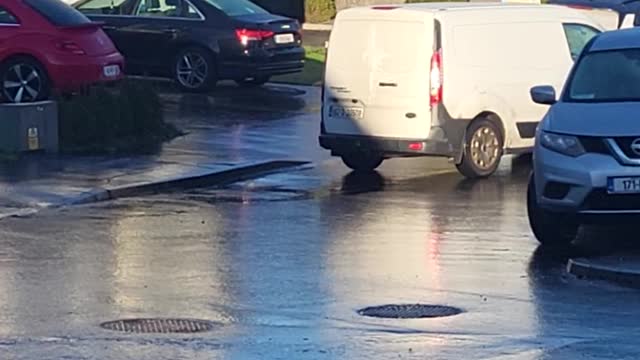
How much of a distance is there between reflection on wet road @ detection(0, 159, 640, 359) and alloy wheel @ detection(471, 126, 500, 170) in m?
1.14

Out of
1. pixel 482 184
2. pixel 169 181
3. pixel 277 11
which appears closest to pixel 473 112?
pixel 482 184

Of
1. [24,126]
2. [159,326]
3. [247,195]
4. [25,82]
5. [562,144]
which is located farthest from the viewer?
[25,82]

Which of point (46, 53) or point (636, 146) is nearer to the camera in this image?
point (636, 146)

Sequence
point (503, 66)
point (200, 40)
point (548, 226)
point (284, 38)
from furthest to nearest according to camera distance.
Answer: point (284, 38) < point (200, 40) < point (503, 66) < point (548, 226)

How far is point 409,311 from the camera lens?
1077 centimetres

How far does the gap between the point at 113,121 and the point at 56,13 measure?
2.57m

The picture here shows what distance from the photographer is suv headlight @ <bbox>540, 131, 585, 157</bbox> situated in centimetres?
1309

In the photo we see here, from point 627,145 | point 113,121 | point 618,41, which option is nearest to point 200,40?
point 113,121

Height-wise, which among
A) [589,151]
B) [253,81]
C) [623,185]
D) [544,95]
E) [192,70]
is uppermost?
[544,95]

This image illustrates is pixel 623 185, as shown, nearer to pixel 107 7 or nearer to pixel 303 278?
pixel 303 278

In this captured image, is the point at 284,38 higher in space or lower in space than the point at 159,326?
lower

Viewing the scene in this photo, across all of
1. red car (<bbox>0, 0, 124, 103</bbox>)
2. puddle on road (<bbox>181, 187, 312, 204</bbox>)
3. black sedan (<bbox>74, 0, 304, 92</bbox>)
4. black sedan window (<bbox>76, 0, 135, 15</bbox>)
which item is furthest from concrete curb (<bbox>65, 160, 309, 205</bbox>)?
black sedan window (<bbox>76, 0, 135, 15</bbox>)

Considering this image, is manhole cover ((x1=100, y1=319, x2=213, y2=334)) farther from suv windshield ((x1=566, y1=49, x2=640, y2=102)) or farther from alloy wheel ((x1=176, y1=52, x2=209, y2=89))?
alloy wheel ((x1=176, y1=52, x2=209, y2=89))

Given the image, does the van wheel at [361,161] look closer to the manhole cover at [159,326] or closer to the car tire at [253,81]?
the car tire at [253,81]
